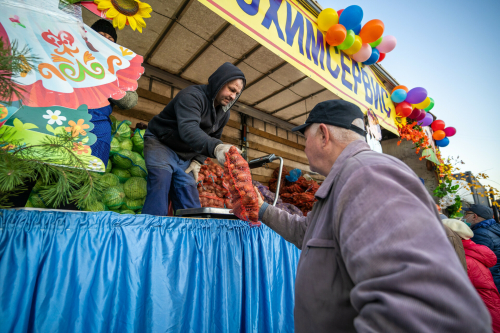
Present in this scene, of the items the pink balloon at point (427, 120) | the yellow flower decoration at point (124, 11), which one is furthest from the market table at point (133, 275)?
the pink balloon at point (427, 120)

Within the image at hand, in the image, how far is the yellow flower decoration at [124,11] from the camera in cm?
168

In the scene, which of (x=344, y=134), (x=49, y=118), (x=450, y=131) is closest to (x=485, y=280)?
(x=344, y=134)

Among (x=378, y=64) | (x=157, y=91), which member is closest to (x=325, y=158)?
(x=157, y=91)

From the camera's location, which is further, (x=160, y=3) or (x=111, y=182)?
(x=160, y=3)

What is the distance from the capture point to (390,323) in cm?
50

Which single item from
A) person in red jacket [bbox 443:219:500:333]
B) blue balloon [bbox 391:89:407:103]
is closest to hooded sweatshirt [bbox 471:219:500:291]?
person in red jacket [bbox 443:219:500:333]

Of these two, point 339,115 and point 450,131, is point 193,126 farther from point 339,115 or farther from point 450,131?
point 450,131

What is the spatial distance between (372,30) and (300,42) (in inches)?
64.6

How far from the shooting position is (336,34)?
3.21 meters

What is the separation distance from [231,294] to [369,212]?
1261 millimetres

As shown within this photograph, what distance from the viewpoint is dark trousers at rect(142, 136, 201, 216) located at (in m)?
1.93

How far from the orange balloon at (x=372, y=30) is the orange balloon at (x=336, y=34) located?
28.9 inches

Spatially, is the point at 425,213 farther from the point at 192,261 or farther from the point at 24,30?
the point at 24,30

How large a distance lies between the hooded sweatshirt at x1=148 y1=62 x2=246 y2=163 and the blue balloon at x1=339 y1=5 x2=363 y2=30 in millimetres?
2247
